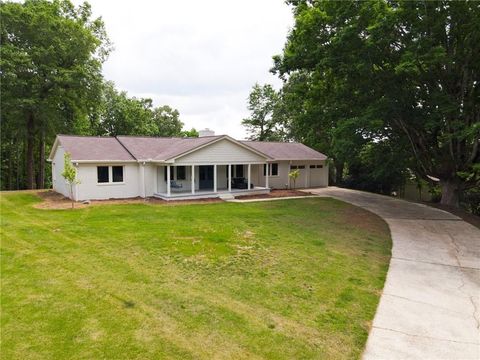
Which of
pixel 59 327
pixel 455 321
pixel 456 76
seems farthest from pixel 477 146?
pixel 59 327

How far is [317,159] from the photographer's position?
92.8 feet

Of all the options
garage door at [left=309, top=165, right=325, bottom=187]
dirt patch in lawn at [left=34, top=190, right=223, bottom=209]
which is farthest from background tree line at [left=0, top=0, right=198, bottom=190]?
garage door at [left=309, top=165, right=325, bottom=187]

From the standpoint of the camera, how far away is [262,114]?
40.0 meters

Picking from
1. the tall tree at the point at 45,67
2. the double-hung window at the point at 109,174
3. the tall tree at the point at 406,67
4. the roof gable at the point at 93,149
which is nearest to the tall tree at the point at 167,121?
the tall tree at the point at 45,67

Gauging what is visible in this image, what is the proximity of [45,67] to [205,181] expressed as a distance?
15631 mm

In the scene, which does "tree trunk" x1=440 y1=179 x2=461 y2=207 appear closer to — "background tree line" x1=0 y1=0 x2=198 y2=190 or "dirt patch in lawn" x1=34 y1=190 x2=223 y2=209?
"dirt patch in lawn" x1=34 y1=190 x2=223 y2=209

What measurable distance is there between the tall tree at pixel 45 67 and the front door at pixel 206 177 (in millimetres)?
12967

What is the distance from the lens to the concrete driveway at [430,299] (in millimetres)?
5227

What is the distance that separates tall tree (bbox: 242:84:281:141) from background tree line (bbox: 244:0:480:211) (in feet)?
63.4

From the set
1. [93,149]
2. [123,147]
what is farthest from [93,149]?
[123,147]

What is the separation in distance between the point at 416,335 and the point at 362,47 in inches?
494

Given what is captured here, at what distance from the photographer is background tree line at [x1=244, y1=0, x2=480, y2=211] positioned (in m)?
13.3

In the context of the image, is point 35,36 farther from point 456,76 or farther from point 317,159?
point 456,76

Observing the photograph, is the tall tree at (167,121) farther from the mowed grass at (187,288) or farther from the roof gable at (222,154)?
the mowed grass at (187,288)
